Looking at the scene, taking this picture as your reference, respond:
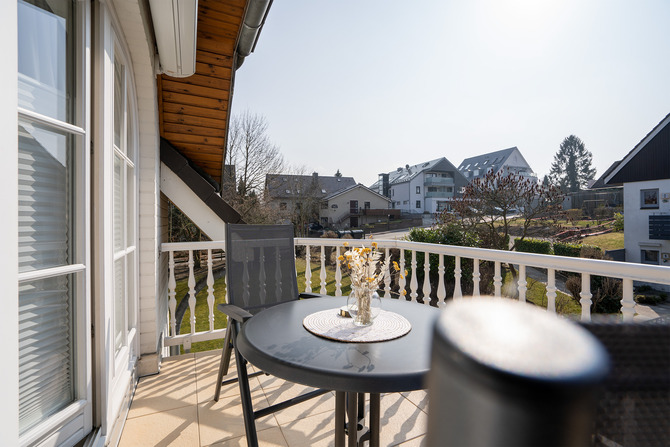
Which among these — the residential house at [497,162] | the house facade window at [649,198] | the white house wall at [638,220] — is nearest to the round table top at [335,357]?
the white house wall at [638,220]

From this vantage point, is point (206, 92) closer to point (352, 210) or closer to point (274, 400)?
point (274, 400)

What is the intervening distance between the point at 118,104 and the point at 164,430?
84.5 inches

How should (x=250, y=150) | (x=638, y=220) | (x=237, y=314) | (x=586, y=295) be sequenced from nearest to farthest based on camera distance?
(x=237, y=314), (x=586, y=295), (x=638, y=220), (x=250, y=150)

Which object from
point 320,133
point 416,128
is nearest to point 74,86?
point 416,128

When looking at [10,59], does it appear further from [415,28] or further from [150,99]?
[415,28]

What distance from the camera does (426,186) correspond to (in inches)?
1444

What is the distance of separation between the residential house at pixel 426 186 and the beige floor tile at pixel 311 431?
34.4m

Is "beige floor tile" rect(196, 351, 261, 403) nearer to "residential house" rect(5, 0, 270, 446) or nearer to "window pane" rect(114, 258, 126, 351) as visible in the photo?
"residential house" rect(5, 0, 270, 446)

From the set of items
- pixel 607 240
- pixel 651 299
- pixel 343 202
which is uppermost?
pixel 343 202

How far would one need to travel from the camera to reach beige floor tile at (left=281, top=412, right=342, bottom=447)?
2.12 meters

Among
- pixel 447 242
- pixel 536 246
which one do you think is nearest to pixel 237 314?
pixel 447 242

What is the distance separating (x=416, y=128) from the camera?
1424 centimetres

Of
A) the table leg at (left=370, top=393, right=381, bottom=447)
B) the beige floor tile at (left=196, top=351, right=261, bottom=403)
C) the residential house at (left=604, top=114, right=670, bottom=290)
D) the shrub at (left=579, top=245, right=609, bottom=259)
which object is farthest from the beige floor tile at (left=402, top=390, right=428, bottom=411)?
the residential house at (left=604, top=114, right=670, bottom=290)

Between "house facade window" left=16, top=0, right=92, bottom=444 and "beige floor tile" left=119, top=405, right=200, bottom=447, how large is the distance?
2.47ft
